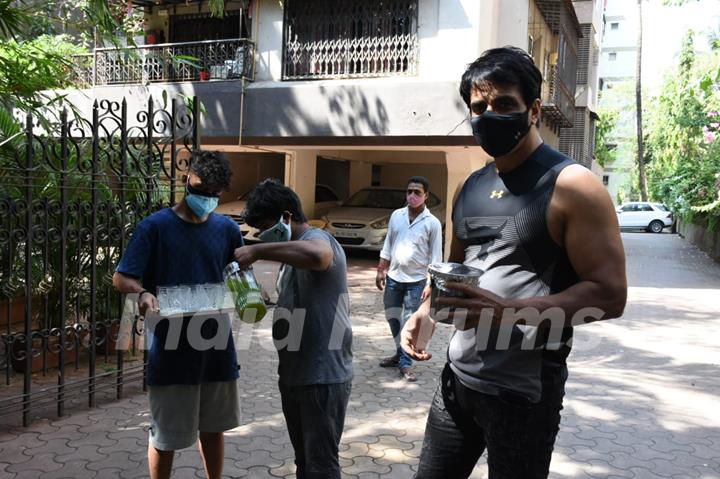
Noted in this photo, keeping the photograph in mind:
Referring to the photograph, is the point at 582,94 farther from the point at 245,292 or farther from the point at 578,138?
the point at 245,292

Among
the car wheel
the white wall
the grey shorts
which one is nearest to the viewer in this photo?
the grey shorts

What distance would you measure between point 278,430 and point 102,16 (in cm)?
342

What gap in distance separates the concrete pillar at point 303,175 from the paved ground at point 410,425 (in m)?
8.52

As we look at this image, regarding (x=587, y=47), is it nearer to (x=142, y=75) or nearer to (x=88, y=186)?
(x=142, y=75)

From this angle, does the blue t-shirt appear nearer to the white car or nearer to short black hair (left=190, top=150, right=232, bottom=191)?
short black hair (left=190, top=150, right=232, bottom=191)

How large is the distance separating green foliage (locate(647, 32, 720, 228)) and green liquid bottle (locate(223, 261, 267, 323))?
1392 cm

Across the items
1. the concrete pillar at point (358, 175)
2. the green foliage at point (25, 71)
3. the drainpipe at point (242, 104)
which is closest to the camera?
the green foliage at point (25, 71)

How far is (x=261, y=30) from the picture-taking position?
45.4 ft

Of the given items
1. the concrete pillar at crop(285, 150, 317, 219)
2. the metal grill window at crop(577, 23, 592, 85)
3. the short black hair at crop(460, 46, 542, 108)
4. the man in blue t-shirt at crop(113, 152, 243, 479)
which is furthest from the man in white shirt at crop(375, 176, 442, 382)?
the metal grill window at crop(577, 23, 592, 85)

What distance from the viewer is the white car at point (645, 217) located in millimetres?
33688

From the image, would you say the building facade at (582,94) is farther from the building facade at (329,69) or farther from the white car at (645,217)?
the white car at (645,217)

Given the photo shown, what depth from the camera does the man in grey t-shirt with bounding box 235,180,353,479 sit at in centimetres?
276

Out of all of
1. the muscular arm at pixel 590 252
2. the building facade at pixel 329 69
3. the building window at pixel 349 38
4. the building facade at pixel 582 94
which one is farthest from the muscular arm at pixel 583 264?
the building facade at pixel 582 94

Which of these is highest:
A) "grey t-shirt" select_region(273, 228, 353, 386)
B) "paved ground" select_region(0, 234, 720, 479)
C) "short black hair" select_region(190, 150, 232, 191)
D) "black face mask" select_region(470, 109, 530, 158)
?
"black face mask" select_region(470, 109, 530, 158)
